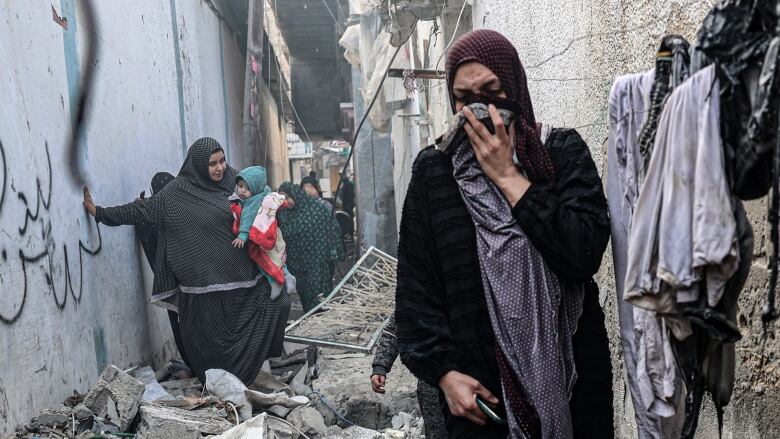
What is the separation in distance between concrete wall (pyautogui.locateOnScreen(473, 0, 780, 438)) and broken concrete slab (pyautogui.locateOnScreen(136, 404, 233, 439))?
2.07 m

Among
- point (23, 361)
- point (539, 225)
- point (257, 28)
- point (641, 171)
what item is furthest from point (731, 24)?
point (257, 28)

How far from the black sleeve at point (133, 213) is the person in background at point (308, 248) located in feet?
8.40

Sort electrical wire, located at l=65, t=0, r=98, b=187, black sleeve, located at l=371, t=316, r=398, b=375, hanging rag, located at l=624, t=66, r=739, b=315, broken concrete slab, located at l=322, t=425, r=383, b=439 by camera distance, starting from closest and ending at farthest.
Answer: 1. hanging rag, located at l=624, t=66, r=739, b=315
2. black sleeve, located at l=371, t=316, r=398, b=375
3. broken concrete slab, located at l=322, t=425, r=383, b=439
4. electrical wire, located at l=65, t=0, r=98, b=187

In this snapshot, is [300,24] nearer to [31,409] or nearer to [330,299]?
[330,299]

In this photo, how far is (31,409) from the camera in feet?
13.1

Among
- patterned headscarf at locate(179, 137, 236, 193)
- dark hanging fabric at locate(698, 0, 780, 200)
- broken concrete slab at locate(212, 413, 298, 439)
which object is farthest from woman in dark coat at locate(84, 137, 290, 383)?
dark hanging fabric at locate(698, 0, 780, 200)

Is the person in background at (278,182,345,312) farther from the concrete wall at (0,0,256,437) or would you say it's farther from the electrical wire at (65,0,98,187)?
the electrical wire at (65,0,98,187)

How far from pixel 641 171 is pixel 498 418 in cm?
60

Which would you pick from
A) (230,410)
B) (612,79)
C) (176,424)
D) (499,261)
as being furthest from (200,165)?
(499,261)

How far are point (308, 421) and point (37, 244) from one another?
1.75m

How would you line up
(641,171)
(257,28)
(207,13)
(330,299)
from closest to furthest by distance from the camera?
(641,171)
(330,299)
(257,28)
(207,13)

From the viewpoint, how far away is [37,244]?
170 inches

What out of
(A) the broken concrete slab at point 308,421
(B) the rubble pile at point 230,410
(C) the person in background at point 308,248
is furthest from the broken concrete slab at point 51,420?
(C) the person in background at point 308,248

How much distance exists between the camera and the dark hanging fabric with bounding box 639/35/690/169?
1507mm
